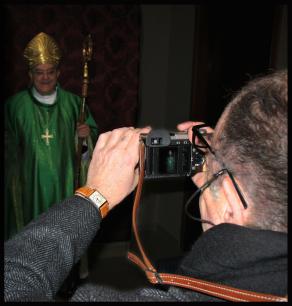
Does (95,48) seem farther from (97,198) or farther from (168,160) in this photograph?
(97,198)

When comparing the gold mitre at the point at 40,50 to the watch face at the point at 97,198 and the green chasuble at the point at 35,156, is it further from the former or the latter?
the watch face at the point at 97,198

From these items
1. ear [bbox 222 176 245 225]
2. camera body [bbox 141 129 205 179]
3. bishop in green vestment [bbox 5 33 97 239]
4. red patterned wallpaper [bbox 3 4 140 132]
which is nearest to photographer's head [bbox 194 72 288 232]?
ear [bbox 222 176 245 225]

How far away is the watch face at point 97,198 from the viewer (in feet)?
2.92

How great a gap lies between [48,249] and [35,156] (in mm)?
Result: 1998

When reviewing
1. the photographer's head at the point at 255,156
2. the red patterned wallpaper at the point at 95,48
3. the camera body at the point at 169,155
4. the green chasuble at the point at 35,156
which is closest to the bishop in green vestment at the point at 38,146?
the green chasuble at the point at 35,156

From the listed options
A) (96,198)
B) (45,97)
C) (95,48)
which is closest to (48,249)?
(96,198)

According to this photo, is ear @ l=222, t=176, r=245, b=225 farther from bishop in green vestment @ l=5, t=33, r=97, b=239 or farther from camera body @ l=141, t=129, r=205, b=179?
bishop in green vestment @ l=5, t=33, r=97, b=239

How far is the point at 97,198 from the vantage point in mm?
903

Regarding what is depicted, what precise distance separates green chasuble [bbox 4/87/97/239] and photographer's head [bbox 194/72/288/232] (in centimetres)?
210

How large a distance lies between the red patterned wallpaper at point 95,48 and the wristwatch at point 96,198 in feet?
6.76

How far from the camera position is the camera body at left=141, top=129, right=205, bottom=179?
1.01 metres

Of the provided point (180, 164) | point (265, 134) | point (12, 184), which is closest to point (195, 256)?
point (265, 134)
